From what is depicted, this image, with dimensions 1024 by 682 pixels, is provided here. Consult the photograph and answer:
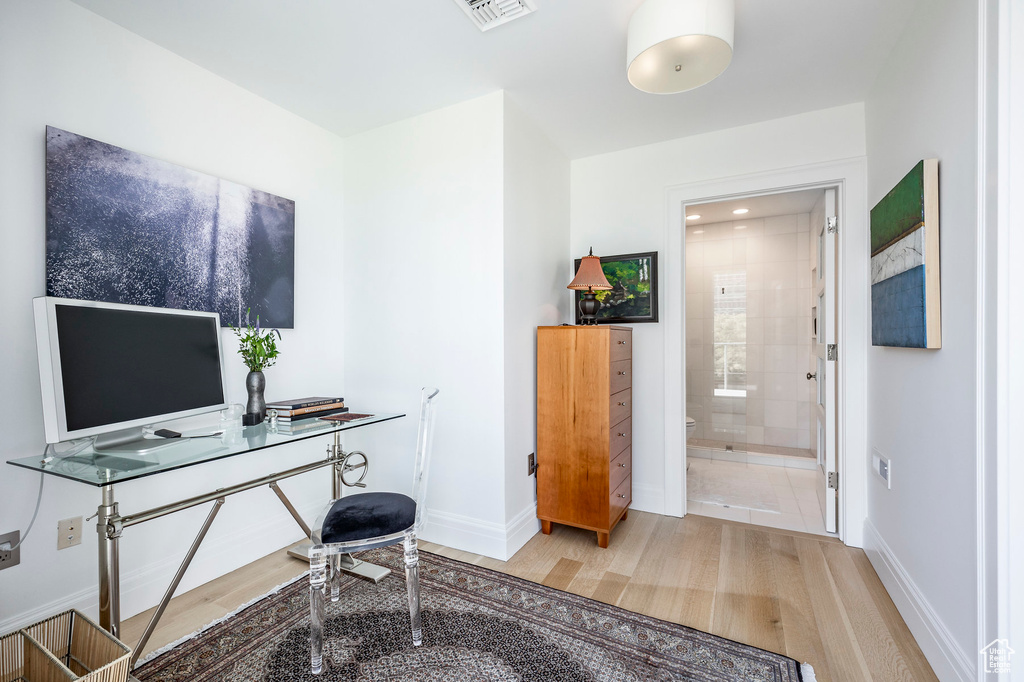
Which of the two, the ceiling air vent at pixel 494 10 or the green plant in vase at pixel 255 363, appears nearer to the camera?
the ceiling air vent at pixel 494 10

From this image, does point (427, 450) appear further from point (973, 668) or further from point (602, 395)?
point (973, 668)

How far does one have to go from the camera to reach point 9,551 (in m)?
1.63

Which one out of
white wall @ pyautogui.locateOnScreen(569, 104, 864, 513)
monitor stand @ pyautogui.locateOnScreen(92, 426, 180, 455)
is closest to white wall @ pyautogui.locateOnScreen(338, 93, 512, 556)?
white wall @ pyautogui.locateOnScreen(569, 104, 864, 513)

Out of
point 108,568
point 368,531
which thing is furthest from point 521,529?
point 108,568

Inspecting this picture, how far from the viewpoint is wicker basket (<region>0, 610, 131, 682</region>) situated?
1.29 m

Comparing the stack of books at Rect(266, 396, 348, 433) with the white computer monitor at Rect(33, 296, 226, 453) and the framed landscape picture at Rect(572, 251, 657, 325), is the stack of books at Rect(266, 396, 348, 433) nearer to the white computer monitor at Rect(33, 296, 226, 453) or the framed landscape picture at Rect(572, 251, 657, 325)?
the white computer monitor at Rect(33, 296, 226, 453)

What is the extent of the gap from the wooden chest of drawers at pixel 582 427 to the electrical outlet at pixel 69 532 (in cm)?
211

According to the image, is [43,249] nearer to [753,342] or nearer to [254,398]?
[254,398]

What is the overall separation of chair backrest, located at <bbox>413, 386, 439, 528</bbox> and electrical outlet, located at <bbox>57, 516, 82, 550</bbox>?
131 cm

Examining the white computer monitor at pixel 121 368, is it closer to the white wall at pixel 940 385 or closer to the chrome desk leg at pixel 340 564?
the chrome desk leg at pixel 340 564

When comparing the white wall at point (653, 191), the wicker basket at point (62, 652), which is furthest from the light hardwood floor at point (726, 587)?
the white wall at point (653, 191)

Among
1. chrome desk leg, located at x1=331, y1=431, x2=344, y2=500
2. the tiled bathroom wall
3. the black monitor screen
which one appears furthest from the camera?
the tiled bathroom wall

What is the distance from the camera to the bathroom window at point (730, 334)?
5.02m

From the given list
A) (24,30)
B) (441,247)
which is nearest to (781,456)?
(441,247)
